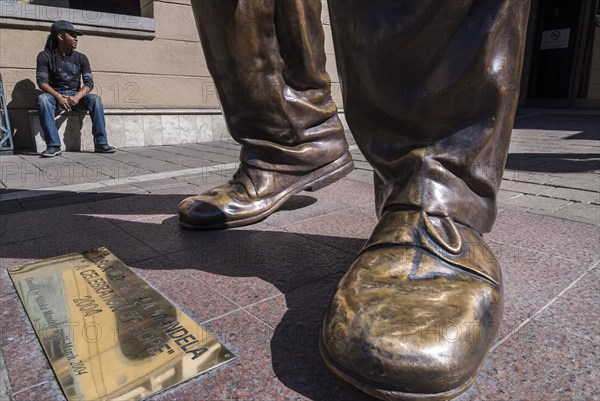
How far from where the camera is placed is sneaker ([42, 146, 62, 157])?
487 centimetres

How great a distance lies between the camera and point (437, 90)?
39.7 inches

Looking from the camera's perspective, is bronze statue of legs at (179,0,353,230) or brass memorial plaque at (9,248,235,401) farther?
bronze statue of legs at (179,0,353,230)

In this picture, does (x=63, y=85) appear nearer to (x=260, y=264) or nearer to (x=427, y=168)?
(x=260, y=264)

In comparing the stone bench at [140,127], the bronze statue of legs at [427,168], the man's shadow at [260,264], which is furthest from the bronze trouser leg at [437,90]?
the stone bench at [140,127]

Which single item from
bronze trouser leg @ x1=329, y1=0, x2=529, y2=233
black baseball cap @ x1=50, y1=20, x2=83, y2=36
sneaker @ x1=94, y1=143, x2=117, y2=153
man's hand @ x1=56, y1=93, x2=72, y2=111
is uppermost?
black baseball cap @ x1=50, y1=20, x2=83, y2=36

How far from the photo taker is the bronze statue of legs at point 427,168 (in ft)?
2.70

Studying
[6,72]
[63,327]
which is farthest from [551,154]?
[6,72]

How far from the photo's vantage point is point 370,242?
108 centimetres

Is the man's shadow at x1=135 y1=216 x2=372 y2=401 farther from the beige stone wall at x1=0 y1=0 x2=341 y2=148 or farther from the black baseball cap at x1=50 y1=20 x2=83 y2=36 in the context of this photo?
the beige stone wall at x1=0 y1=0 x2=341 y2=148

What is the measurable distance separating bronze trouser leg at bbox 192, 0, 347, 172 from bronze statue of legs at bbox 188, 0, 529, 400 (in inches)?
29.0

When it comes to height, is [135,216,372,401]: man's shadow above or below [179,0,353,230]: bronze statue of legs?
below

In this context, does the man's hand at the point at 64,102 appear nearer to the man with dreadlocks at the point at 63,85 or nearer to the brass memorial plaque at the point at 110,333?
the man with dreadlocks at the point at 63,85

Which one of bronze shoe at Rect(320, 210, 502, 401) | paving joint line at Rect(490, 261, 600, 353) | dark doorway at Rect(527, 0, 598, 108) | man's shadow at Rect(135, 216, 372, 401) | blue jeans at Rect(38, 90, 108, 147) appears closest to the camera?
bronze shoe at Rect(320, 210, 502, 401)

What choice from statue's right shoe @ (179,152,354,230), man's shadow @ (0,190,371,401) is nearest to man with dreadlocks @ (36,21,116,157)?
man's shadow @ (0,190,371,401)
